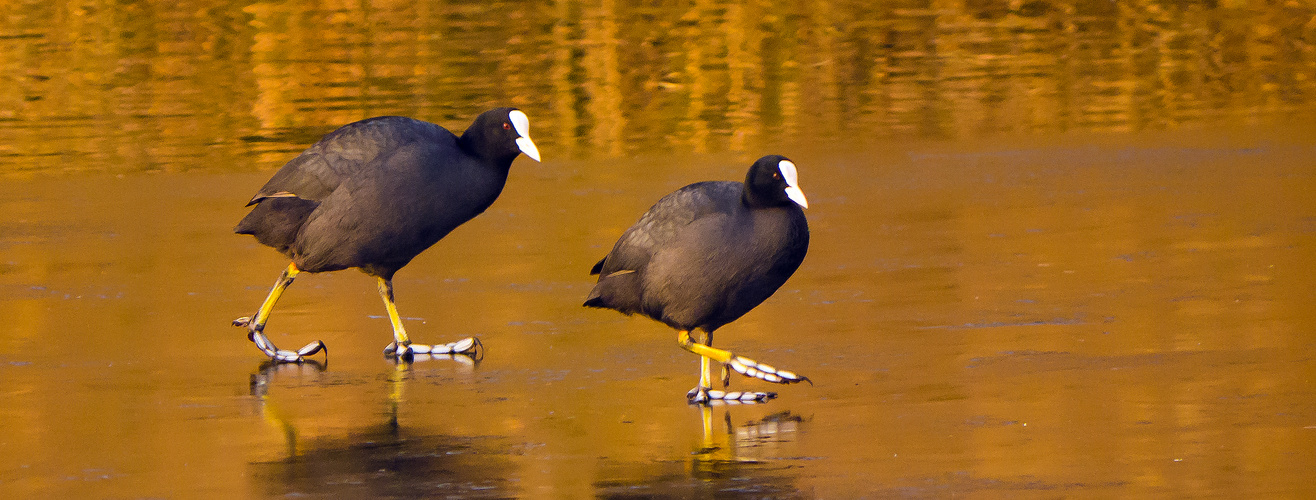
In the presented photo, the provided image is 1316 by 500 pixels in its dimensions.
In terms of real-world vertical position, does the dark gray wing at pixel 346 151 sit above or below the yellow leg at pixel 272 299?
above

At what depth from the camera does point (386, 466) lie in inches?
254

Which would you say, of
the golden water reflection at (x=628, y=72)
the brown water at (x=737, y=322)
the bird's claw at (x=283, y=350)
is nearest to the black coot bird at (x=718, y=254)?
the brown water at (x=737, y=322)

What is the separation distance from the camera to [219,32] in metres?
24.6

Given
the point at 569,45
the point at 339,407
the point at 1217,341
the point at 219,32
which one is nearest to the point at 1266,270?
the point at 1217,341

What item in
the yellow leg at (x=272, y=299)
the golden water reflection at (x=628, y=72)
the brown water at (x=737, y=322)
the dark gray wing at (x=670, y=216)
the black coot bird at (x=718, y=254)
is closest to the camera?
the brown water at (x=737, y=322)

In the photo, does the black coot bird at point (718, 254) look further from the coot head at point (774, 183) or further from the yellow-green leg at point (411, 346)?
the yellow-green leg at point (411, 346)

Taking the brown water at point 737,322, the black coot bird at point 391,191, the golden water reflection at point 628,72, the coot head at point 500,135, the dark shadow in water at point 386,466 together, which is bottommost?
the golden water reflection at point 628,72

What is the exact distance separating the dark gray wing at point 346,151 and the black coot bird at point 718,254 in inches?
59.6

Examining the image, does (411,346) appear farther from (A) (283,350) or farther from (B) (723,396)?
(B) (723,396)

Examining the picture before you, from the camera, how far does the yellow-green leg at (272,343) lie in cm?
855

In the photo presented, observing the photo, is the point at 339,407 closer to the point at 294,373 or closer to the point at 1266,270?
the point at 294,373

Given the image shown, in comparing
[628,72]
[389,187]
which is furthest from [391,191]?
[628,72]

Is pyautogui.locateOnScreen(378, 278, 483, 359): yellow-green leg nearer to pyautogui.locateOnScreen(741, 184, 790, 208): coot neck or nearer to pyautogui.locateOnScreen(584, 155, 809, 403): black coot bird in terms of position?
pyautogui.locateOnScreen(584, 155, 809, 403): black coot bird

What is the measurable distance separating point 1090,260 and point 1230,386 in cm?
321
